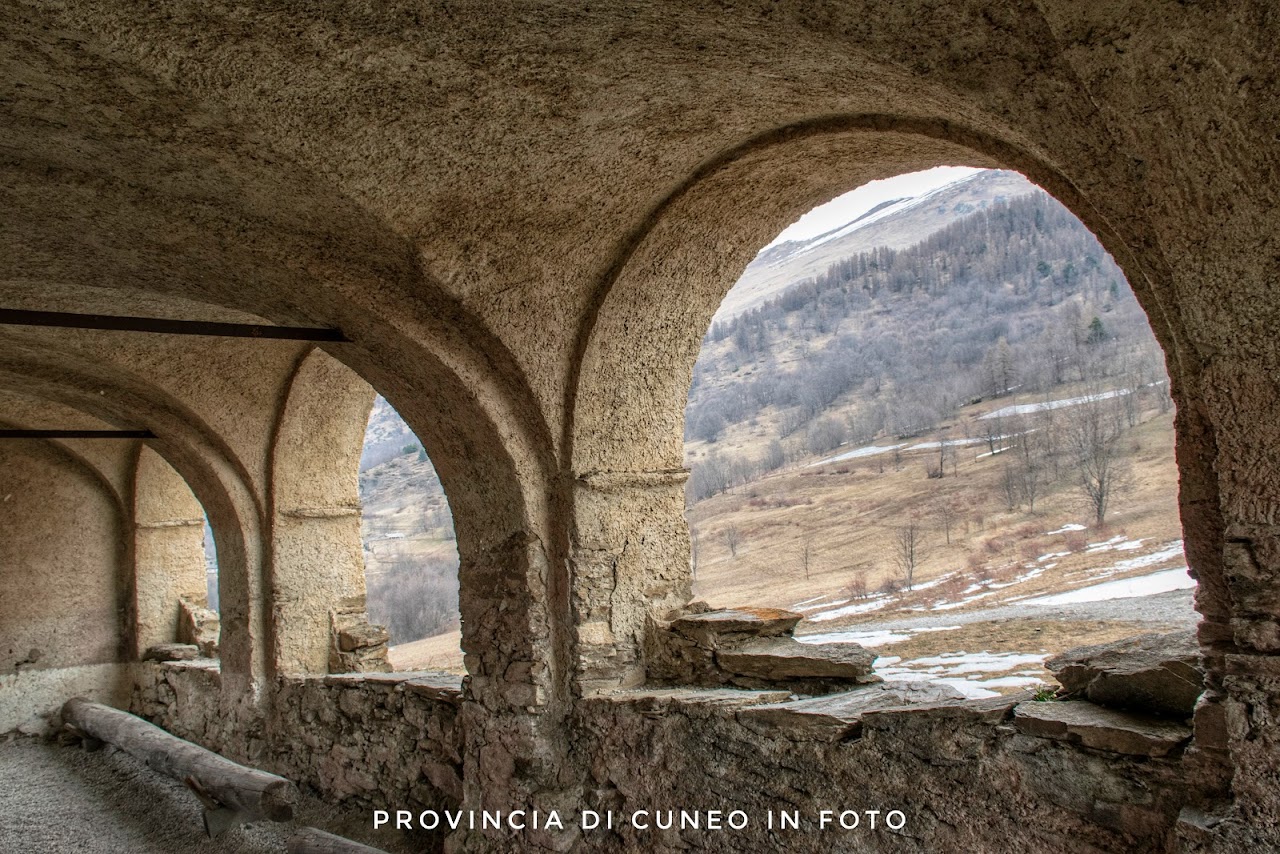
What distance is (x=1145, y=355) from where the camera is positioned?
25344 millimetres

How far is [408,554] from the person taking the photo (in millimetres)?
29312

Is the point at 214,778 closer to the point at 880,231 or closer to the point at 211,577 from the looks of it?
the point at 211,577

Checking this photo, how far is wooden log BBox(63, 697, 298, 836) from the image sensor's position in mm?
6160

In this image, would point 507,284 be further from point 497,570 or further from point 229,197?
point 497,570

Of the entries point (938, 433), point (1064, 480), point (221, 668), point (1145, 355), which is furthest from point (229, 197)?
point (1145, 355)

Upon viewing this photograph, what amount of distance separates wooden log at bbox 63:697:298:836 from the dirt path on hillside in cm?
424

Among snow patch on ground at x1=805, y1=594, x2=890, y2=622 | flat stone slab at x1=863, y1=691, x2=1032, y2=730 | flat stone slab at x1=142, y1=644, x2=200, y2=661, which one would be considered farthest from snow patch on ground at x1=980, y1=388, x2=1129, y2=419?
flat stone slab at x1=863, y1=691, x2=1032, y2=730

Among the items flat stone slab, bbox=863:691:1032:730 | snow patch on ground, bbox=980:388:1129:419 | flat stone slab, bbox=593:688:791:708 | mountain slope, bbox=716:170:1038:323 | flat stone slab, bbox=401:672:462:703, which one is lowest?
flat stone slab, bbox=401:672:462:703

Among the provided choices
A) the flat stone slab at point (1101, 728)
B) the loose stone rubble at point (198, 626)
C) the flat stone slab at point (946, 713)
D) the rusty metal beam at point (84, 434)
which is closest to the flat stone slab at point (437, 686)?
the flat stone slab at point (946, 713)

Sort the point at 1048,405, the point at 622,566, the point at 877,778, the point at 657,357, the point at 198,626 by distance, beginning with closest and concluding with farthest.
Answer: the point at 877,778 → the point at 622,566 → the point at 657,357 → the point at 198,626 → the point at 1048,405

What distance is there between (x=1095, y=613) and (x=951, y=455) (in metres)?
18.4

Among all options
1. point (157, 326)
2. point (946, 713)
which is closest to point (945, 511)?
point (946, 713)

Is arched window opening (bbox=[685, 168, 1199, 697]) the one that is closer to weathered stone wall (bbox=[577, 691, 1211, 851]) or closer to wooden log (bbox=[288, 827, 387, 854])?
weathered stone wall (bbox=[577, 691, 1211, 851])

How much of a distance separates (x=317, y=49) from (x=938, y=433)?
81.6 ft
